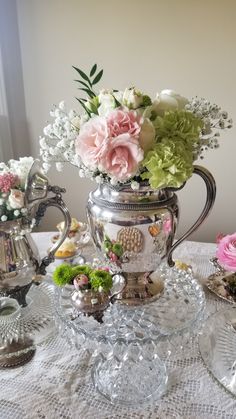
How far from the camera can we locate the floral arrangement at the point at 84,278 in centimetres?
62

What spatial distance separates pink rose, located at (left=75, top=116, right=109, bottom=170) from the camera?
600 millimetres

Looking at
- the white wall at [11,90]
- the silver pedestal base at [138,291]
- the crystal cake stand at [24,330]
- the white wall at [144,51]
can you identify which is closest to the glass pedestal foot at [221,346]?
the silver pedestal base at [138,291]

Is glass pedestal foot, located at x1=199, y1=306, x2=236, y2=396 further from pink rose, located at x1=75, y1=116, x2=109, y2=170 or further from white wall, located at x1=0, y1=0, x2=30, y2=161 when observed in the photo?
white wall, located at x1=0, y1=0, x2=30, y2=161

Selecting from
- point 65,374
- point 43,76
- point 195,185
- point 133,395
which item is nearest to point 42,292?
point 65,374

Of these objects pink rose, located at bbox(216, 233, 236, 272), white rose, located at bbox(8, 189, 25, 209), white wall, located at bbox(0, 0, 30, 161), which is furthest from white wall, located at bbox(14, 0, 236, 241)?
white rose, located at bbox(8, 189, 25, 209)

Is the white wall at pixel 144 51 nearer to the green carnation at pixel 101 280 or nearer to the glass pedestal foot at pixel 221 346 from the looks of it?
the glass pedestal foot at pixel 221 346

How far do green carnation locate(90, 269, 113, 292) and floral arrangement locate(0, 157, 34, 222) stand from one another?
0.23 m

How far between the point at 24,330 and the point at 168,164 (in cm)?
47

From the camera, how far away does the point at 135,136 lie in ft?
1.95

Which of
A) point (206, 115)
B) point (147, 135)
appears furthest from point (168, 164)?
point (206, 115)

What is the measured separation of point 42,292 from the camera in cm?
89

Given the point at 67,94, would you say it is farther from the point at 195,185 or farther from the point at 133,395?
the point at 133,395

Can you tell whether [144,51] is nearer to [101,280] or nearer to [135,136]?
[135,136]

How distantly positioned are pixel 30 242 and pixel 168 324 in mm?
360
